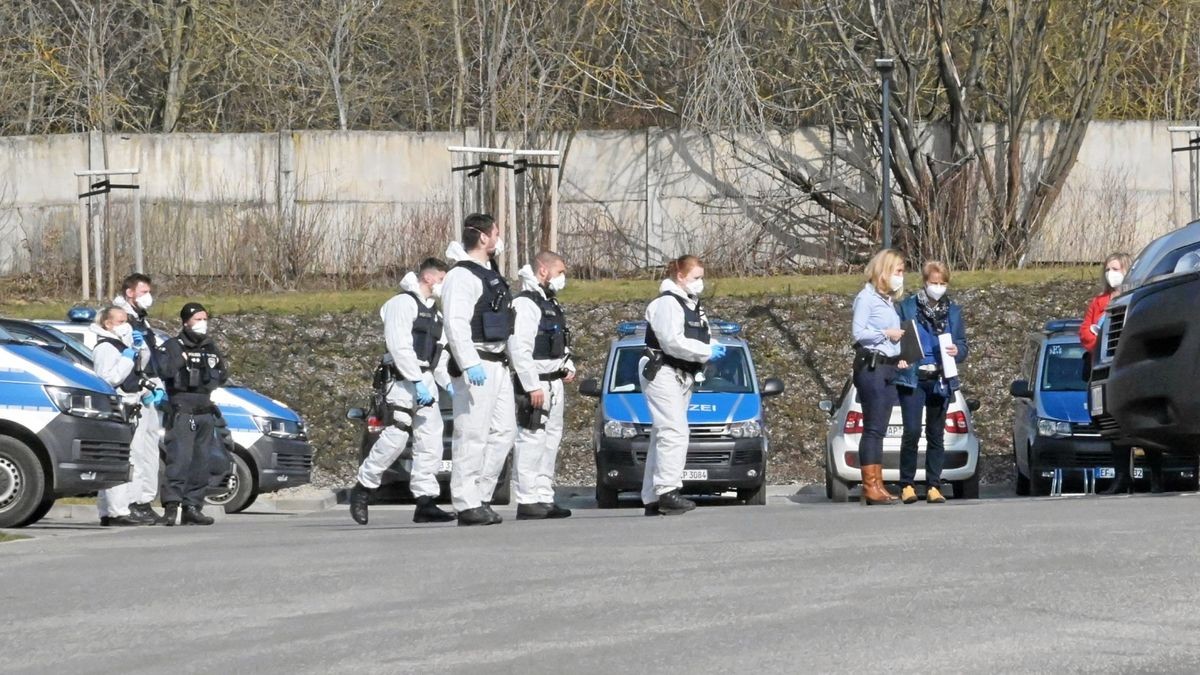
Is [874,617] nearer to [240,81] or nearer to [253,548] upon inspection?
[253,548]

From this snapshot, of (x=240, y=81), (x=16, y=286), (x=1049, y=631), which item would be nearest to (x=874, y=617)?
(x=1049, y=631)

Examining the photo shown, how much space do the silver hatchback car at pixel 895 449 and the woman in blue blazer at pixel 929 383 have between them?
2.78 metres

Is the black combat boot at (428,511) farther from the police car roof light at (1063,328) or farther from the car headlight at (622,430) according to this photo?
the police car roof light at (1063,328)

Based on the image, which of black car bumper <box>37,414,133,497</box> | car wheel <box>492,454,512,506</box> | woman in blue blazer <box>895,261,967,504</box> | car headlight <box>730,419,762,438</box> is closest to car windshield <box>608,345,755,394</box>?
car headlight <box>730,419,762,438</box>

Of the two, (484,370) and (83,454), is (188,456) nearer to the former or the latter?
(83,454)

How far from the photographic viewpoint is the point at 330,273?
103ft

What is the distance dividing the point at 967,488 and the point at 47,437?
833cm

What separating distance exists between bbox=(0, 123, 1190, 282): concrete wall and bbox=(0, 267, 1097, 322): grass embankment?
5.38 ft

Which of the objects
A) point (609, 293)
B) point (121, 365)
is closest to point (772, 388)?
point (121, 365)

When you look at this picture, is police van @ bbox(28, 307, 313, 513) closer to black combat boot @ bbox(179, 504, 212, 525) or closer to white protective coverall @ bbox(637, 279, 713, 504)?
black combat boot @ bbox(179, 504, 212, 525)

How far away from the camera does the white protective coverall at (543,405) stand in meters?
13.3

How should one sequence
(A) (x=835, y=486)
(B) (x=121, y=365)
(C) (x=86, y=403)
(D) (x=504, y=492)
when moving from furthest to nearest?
(D) (x=504, y=492)
(A) (x=835, y=486)
(B) (x=121, y=365)
(C) (x=86, y=403)

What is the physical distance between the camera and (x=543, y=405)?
1353 centimetres

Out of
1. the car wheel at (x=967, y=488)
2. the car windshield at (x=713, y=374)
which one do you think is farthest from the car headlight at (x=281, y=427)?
the car wheel at (x=967, y=488)
